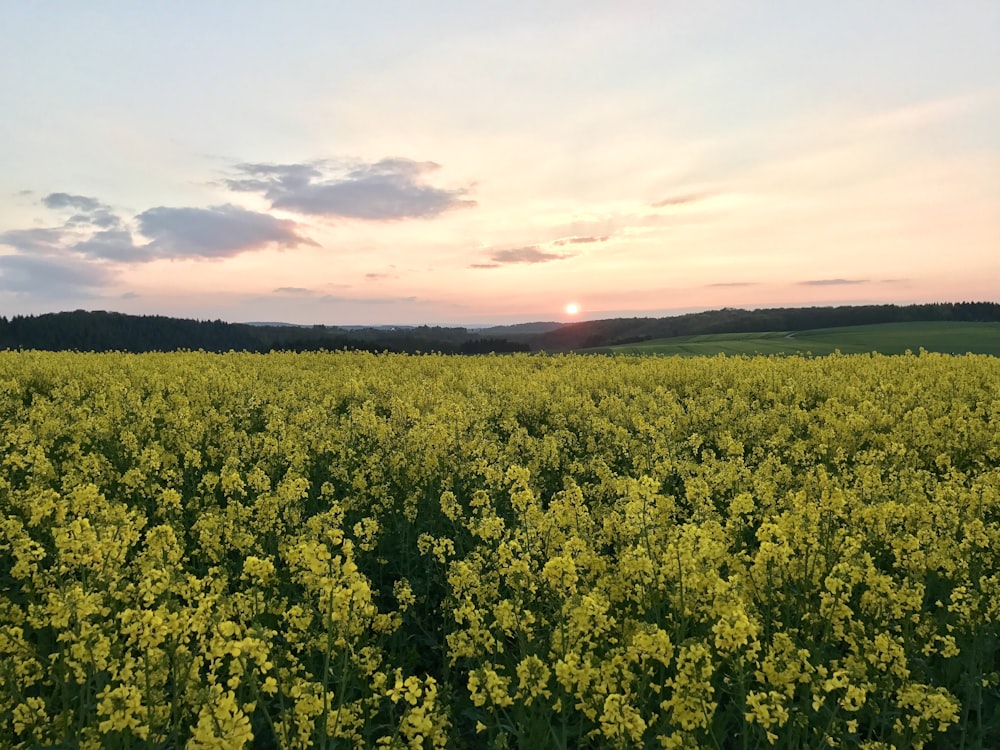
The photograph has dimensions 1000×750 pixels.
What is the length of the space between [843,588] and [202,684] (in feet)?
15.1

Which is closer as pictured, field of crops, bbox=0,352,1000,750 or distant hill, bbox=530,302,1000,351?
field of crops, bbox=0,352,1000,750

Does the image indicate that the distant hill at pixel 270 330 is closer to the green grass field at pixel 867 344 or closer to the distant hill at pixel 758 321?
the distant hill at pixel 758 321

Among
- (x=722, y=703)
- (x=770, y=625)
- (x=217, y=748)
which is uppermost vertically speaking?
(x=217, y=748)

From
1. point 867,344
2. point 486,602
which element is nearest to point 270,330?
point 867,344

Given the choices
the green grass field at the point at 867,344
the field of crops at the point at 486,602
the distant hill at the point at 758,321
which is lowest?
the field of crops at the point at 486,602

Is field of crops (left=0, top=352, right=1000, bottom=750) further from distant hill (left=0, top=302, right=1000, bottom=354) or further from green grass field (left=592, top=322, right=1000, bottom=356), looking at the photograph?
distant hill (left=0, top=302, right=1000, bottom=354)

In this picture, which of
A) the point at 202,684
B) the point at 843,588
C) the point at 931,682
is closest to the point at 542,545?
the point at 843,588

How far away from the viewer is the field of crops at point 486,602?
3.62 metres

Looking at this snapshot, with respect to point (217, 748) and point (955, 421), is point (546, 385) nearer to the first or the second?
point (955, 421)

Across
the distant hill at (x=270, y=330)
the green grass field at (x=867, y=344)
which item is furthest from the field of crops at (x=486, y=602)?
the distant hill at (x=270, y=330)

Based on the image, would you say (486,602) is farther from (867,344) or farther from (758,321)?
(758,321)

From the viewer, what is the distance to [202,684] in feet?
13.5

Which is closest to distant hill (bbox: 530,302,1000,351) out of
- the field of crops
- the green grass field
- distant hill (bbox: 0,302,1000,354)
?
distant hill (bbox: 0,302,1000,354)

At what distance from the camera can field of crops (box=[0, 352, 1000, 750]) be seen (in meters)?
Answer: 3.62
